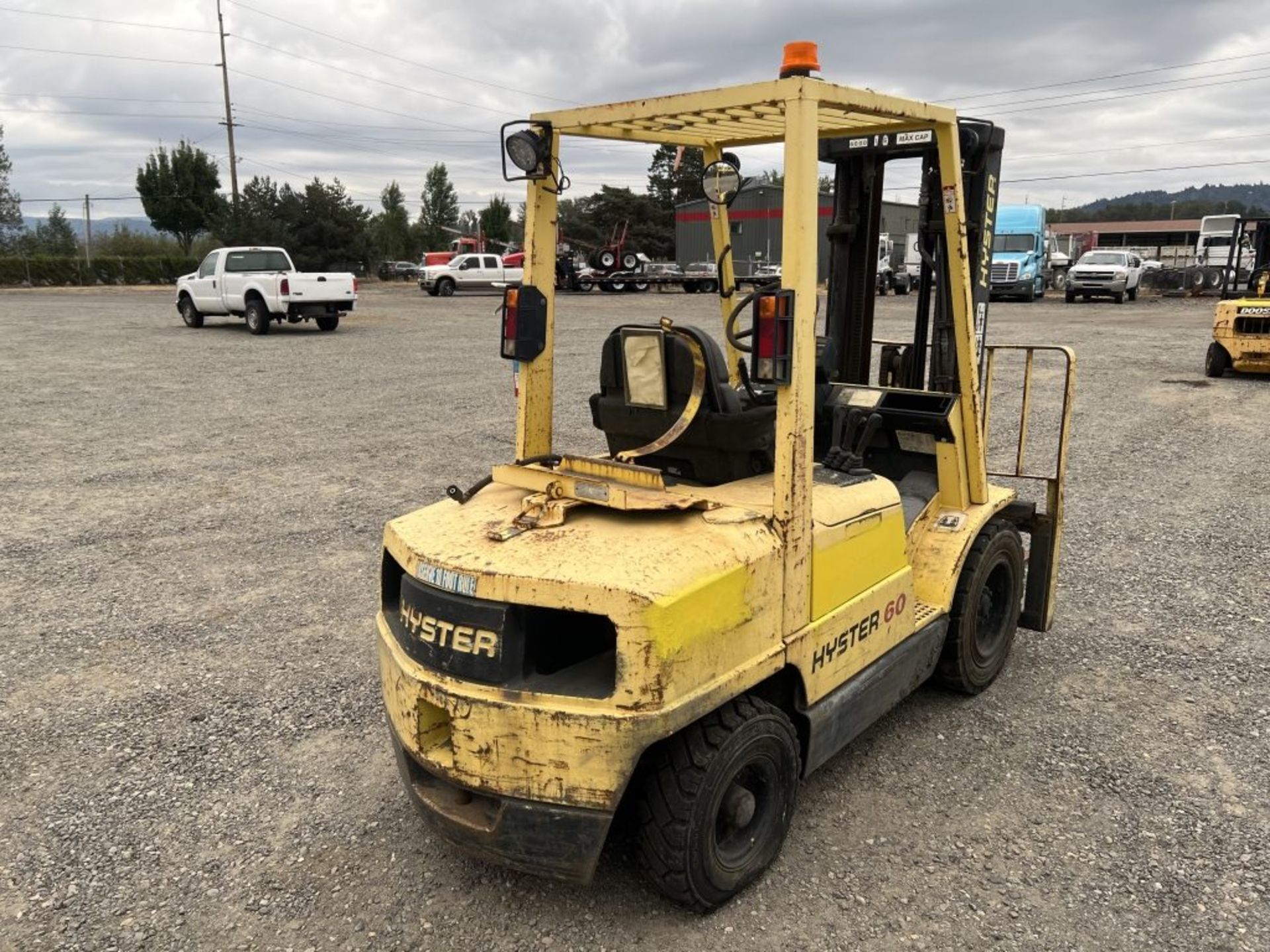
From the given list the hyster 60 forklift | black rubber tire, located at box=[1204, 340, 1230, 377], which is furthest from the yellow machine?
the hyster 60 forklift

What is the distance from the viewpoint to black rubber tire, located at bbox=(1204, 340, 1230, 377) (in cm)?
1502

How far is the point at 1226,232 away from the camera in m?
43.4

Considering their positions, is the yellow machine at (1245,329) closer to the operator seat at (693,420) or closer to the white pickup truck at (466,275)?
the operator seat at (693,420)

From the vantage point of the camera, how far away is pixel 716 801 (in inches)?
115

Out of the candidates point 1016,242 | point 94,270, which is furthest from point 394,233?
point 1016,242

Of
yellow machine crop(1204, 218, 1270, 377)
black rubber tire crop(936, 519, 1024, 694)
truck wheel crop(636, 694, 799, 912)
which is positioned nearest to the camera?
truck wheel crop(636, 694, 799, 912)

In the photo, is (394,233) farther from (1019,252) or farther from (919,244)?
(919,244)

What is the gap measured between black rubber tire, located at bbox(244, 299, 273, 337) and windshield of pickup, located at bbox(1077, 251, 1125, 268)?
1077 inches

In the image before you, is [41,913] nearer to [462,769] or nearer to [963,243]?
[462,769]

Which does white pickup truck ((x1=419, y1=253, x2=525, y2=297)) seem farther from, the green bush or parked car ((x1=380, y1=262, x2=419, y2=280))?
parked car ((x1=380, y1=262, x2=419, y2=280))

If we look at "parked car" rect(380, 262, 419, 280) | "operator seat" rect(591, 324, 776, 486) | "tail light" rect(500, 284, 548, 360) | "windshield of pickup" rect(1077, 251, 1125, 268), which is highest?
"windshield of pickup" rect(1077, 251, 1125, 268)

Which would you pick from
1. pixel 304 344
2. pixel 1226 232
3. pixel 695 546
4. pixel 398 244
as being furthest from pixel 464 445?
pixel 398 244

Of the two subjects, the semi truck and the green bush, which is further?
the green bush

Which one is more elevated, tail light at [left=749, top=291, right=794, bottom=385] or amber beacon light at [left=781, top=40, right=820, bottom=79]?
amber beacon light at [left=781, top=40, right=820, bottom=79]
